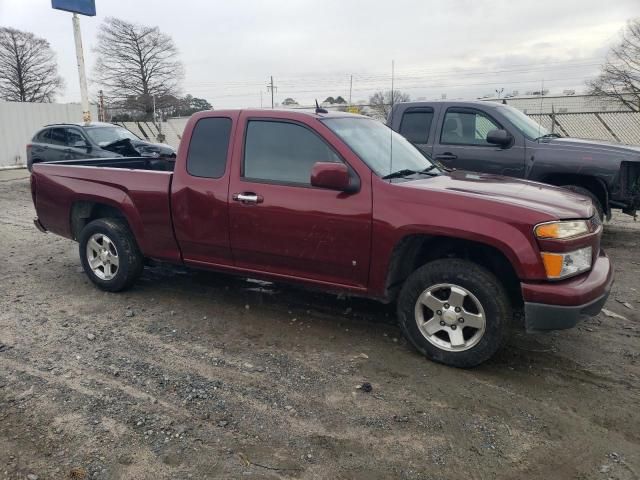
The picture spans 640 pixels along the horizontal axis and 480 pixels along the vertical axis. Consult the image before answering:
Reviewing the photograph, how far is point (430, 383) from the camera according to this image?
11.5 ft

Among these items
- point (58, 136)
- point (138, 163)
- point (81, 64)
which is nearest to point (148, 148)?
point (58, 136)

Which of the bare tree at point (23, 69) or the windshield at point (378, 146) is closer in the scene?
the windshield at point (378, 146)

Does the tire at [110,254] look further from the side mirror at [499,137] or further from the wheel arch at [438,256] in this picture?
the side mirror at [499,137]

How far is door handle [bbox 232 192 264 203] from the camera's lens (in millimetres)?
4211

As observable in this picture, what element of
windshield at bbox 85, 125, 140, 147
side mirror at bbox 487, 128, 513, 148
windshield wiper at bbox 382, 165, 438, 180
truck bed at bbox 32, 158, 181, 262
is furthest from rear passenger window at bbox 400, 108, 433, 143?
windshield at bbox 85, 125, 140, 147

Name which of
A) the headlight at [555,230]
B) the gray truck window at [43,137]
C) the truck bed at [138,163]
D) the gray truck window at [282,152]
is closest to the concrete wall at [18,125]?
the gray truck window at [43,137]

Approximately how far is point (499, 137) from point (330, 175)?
392cm

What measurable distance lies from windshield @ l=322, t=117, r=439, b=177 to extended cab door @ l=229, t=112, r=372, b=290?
5.6 inches

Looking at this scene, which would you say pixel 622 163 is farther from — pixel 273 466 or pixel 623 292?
pixel 273 466

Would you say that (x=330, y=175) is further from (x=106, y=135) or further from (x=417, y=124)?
(x=106, y=135)

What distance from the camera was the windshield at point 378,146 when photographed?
13.4ft

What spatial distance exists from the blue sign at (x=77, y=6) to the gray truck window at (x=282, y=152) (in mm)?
14409

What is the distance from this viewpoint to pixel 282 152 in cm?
427

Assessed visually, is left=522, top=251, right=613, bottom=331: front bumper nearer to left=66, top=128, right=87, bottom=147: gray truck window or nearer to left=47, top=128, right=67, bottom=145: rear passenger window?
left=66, top=128, right=87, bottom=147: gray truck window
